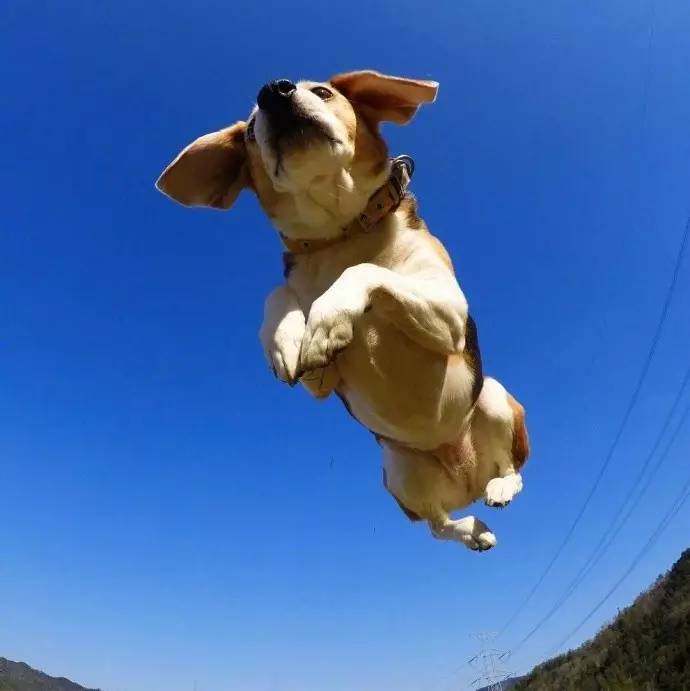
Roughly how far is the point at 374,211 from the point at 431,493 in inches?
58.7

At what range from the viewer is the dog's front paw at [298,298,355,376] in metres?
1.96

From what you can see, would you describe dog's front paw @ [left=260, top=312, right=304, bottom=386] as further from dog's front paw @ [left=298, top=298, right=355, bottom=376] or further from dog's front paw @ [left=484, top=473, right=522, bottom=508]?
dog's front paw @ [left=484, top=473, right=522, bottom=508]

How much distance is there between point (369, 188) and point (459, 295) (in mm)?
677

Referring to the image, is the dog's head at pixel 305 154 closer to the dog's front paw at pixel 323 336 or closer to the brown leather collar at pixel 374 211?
the brown leather collar at pixel 374 211

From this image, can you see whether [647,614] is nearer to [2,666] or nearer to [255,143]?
[255,143]

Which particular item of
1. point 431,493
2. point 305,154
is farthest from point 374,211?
point 431,493

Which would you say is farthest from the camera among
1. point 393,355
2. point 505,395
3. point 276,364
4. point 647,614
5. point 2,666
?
point 2,666

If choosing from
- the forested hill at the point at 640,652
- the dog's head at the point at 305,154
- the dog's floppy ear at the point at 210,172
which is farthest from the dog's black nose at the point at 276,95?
the forested hill at the point at 640,652

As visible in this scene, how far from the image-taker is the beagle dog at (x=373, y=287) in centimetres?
235

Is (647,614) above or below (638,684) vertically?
above

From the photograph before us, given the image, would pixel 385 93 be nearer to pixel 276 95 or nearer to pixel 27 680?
pixel 276 95

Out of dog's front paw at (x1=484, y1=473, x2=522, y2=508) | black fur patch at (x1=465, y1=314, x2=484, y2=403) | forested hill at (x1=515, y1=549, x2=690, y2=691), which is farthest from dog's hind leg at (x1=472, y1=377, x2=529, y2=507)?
forested hill at (x1=515, y1=549, x2=690, y2=691)

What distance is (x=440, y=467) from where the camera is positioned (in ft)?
9.72

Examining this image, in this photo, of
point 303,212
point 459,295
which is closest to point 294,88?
point 303,212
